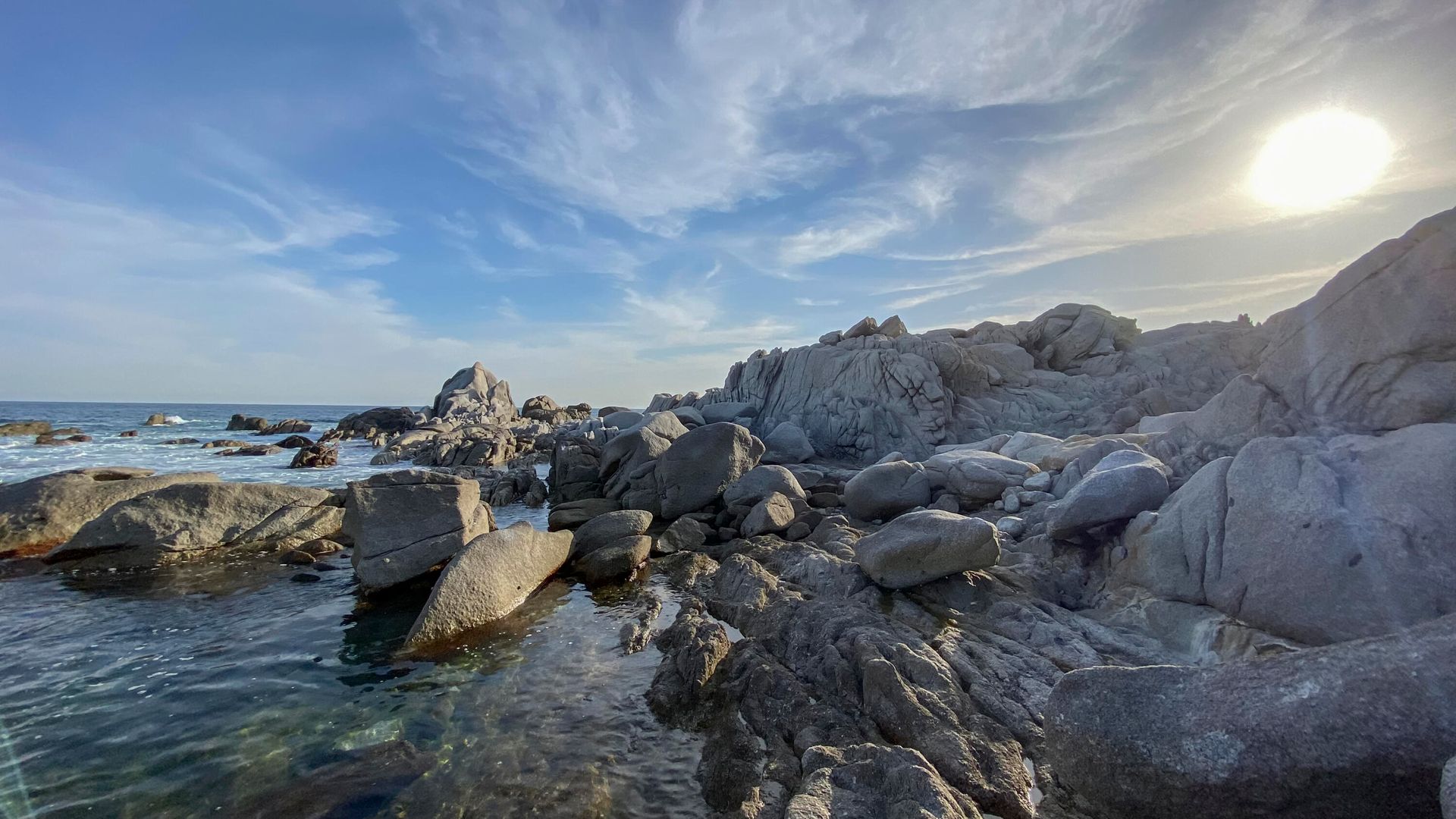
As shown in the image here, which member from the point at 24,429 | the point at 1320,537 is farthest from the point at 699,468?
the point at 24,429

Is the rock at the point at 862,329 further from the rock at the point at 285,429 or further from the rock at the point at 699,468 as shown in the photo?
the rock at the point at 285,429

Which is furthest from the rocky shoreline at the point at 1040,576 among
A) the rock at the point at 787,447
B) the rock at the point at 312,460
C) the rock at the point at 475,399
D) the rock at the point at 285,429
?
the rock at the point at 285,429

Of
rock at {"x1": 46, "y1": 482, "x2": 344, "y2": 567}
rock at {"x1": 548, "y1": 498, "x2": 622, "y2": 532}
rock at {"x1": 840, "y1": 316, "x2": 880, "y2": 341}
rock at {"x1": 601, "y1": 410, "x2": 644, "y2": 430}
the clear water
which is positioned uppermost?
rock at {"x1": 840, "y1": 316, "x2": 880, "y2": 341}

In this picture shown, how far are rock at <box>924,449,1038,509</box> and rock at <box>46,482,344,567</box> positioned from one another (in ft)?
52.5

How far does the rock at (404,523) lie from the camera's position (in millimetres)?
11219

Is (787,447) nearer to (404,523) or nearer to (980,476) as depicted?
(980,476)

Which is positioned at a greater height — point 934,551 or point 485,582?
point 934,551

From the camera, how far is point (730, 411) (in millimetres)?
34438

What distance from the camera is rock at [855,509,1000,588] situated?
29.9ft

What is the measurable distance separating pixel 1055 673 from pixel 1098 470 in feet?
16.0

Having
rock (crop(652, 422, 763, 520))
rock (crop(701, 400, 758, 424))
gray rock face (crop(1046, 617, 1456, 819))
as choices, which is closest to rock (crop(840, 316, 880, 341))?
rock (crop(701, 400, 758, 424))

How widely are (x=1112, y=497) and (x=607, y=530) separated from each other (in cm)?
1005

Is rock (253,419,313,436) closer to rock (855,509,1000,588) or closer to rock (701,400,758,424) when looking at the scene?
rock (701,400,758,424)

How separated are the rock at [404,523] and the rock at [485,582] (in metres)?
1.47
